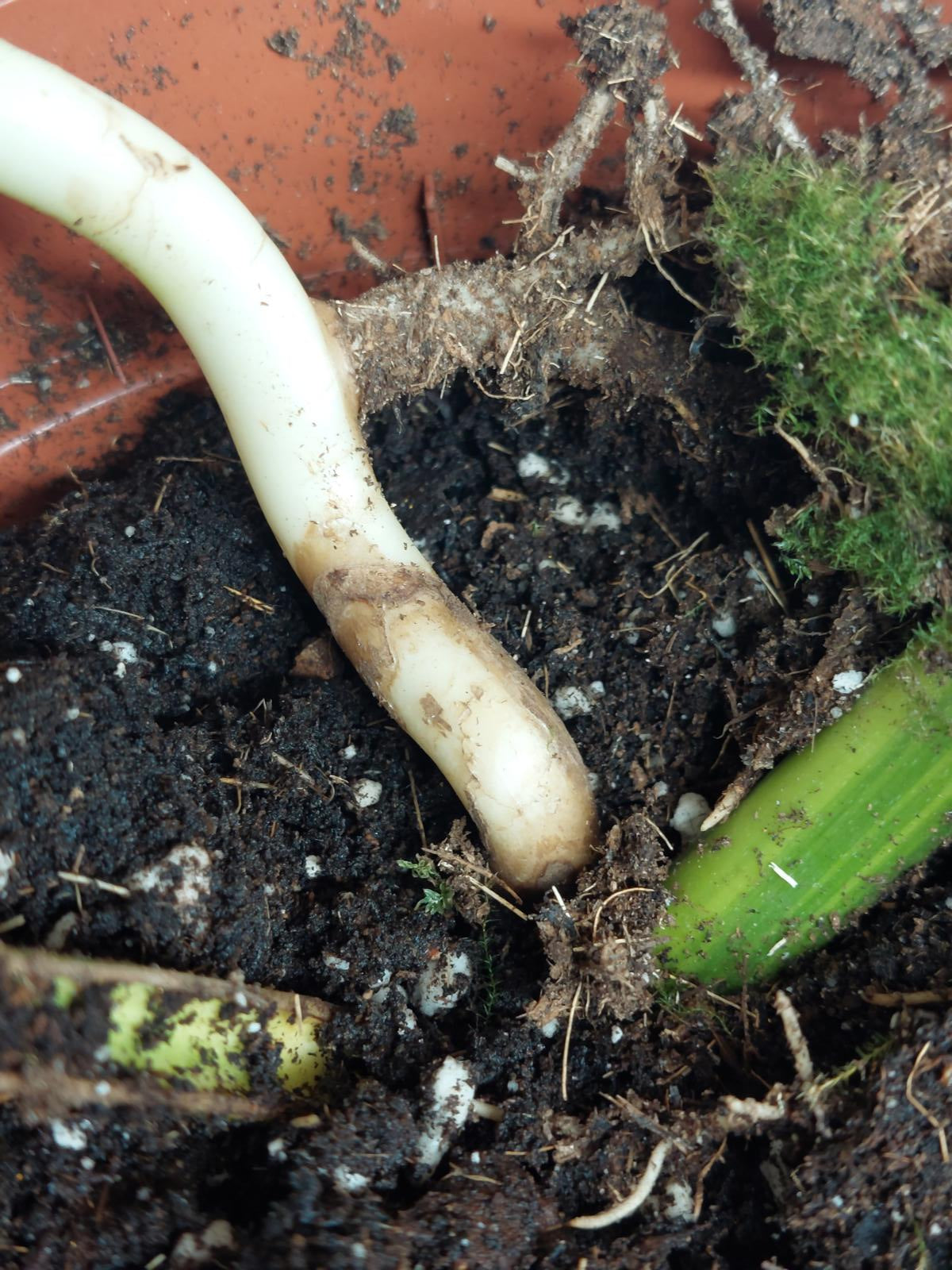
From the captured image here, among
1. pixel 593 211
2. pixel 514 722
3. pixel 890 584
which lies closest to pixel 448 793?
pixel 514 722

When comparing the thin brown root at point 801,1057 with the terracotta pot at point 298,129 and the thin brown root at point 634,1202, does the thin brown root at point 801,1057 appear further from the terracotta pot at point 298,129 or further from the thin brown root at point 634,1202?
the terracotta pot at point 298,129

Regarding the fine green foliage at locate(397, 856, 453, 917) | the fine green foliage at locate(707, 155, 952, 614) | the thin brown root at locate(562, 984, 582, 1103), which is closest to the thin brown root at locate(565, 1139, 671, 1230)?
the thin brown root at locate(562, 984, 582, 1103)

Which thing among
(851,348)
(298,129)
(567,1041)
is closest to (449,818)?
(567,1041)

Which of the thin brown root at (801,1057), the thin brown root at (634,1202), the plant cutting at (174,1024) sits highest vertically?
the thin brown root at (801,1057)

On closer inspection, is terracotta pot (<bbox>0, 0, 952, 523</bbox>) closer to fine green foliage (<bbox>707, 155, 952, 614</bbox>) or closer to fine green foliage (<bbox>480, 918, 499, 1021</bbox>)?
fine green foliage (<bbox>707, 155, 952, 614</bbox>)

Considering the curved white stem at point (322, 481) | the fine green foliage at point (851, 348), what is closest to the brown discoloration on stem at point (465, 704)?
the curved white stem at point (322, 481)

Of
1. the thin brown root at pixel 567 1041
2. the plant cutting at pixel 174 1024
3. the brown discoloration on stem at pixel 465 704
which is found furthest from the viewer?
the brown discoloration on stem at pixel 465 704
